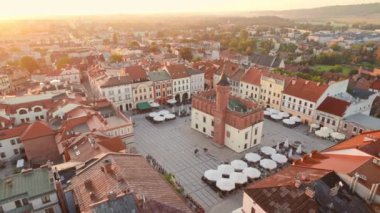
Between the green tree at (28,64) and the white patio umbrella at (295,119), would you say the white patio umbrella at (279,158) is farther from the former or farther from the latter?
the green tree at (28,64)

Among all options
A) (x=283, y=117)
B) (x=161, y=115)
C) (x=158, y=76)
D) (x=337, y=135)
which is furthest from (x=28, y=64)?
(x=337, y=135)

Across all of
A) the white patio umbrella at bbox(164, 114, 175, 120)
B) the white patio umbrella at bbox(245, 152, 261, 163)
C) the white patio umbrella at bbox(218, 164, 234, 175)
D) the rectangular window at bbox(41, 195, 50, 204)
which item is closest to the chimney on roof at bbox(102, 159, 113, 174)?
the rectangular window at bbox(41, 195, 50, 204)

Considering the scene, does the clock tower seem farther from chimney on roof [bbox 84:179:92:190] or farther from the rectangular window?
the rectangular window

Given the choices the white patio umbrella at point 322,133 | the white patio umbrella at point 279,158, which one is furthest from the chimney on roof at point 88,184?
the white patio umbrella at point 322,133

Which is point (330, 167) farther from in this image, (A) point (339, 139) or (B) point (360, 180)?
(A) point (339, 139)

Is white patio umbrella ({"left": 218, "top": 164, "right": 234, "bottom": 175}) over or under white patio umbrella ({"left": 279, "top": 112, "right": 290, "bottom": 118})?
under

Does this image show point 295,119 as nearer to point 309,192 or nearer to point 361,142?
point 361,142

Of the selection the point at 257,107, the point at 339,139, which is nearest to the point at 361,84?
the point at 339,139
